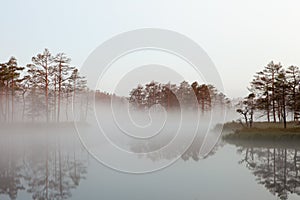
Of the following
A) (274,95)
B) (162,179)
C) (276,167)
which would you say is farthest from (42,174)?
(274,95)

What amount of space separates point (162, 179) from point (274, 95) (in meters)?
24.1

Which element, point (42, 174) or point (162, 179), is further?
point (42, 174)

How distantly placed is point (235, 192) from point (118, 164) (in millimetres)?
5086

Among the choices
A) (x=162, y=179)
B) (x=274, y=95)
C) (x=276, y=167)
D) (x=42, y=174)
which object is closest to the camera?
(x=162, y=179)

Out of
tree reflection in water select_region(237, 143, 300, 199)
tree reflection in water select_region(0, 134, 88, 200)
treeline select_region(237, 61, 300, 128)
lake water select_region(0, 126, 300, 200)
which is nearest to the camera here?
lake water select_region(0, 126, 300, 200)

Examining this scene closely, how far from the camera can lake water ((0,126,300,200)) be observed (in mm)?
7709

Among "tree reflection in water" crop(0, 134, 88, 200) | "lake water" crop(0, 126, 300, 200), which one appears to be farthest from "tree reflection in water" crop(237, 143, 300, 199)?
"tree reflection in water" crop(0, 134, 88, 200)

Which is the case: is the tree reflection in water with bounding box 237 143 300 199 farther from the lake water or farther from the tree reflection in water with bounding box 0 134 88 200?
the tree reflection in water with bounding box 0 134 88 200

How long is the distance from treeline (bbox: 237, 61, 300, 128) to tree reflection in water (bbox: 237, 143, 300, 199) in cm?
796

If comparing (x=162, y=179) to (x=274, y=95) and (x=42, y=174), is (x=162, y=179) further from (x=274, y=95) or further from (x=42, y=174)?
(x=274, y=95)

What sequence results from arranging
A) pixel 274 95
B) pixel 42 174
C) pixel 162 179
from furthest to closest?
pixel 274 95 < pixel 42 174 < pixel 162 179

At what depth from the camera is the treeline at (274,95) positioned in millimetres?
24234

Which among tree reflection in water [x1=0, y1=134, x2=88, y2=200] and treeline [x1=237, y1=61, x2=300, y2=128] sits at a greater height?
treeline [x1=237, y1=61, x2=300, y2=128]

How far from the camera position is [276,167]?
11273mm
